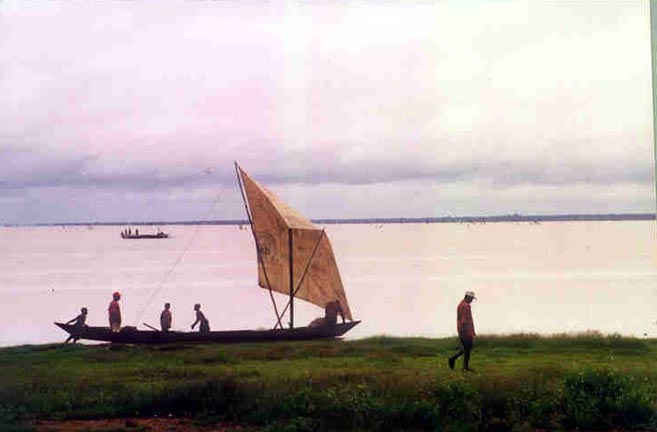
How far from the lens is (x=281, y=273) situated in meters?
14.8

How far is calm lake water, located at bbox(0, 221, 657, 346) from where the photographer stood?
13.3 metres

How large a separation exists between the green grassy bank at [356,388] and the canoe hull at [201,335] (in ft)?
2.33

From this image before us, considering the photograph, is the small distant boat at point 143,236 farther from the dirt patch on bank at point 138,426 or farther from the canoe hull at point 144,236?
the dirt patch on bank at point 138,426

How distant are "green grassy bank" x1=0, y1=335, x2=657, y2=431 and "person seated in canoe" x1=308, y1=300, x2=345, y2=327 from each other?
1306mm

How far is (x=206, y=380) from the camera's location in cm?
1152

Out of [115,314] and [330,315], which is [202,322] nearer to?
[115,314]

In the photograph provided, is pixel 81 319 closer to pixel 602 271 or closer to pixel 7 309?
pixel 7 309

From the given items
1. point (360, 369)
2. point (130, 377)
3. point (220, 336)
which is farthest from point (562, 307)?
point (130, 377)

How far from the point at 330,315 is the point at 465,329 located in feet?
9.00

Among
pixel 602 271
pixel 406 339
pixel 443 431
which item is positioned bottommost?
pixel 443 431

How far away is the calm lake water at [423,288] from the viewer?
13.3 meters

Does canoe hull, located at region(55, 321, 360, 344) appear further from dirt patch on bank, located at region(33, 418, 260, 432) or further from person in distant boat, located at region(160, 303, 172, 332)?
dirt patch on bank, located at region(33, 418, 260, 432)

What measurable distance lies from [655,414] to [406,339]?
150 inches

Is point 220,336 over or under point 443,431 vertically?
over
